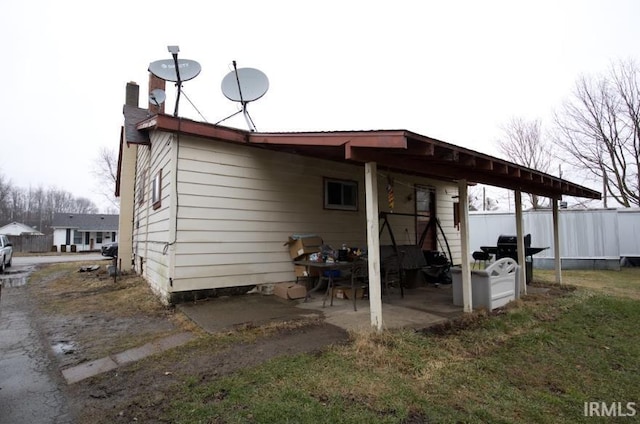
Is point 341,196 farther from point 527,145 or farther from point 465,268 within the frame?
point 527,145

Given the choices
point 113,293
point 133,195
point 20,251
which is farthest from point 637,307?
point 20,251

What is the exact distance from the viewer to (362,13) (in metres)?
9.81

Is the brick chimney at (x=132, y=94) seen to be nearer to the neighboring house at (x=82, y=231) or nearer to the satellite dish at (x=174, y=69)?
the satellite dish at (x=174, y=69)

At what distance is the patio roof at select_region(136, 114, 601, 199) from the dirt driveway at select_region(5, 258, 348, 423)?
7.41 feet

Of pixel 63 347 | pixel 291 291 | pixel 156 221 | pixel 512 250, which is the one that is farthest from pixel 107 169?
pixel 512 250

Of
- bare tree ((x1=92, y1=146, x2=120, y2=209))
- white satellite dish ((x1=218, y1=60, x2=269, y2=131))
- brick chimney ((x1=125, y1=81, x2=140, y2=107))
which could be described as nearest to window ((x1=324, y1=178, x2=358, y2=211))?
white satellite dish ((x1=218, y1=60, x2=269, y2=131))

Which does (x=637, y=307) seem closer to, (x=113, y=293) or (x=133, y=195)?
(x=113, y=293)

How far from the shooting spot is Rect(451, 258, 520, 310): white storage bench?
16.9 ft

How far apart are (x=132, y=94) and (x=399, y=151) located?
11.0 metres

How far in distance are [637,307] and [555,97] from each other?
14.5m

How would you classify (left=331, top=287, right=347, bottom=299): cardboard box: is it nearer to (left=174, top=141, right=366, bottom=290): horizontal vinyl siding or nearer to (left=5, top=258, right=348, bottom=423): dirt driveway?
(left=174, top=141, right=366, bottom=290): horizontal vinyl siding

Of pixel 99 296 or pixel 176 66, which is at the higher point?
pixel 176 66

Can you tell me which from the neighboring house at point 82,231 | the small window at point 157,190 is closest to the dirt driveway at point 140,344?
the small window at point 157,190

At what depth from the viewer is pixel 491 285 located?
5168 mm
